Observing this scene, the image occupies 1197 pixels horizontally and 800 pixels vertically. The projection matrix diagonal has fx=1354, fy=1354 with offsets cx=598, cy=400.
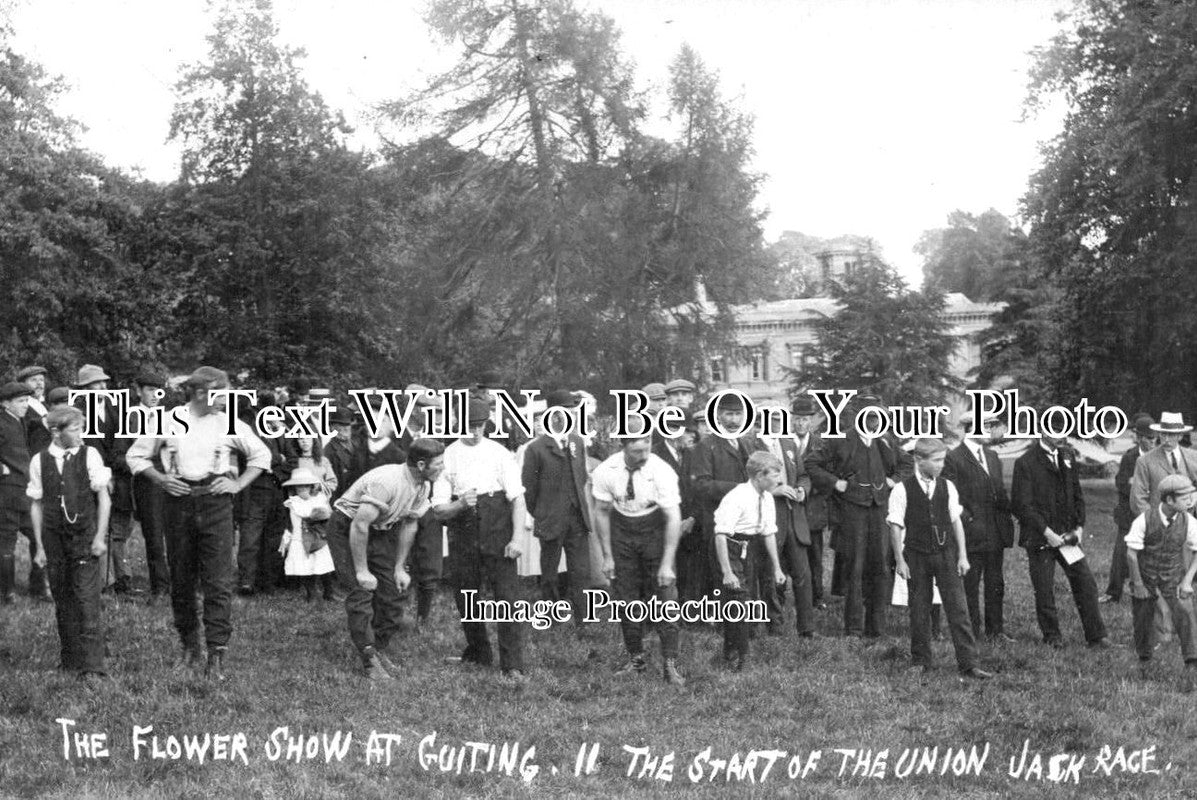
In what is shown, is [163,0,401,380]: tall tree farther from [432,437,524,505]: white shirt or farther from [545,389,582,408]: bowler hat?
[432,437,524,505]: white shirt

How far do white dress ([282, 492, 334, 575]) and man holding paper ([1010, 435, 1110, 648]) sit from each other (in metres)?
5.86

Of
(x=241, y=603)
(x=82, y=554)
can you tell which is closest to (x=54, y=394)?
(x=82, y=554)

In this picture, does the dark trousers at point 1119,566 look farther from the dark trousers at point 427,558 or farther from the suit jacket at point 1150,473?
the dark trousers at point 427,558

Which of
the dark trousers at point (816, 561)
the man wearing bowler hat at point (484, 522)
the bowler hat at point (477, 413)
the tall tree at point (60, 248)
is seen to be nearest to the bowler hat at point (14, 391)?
the man wearing bowler hat at point (484, 522)

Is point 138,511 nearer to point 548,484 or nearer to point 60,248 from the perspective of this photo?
point 548,484

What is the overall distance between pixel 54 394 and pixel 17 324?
74.3 ft

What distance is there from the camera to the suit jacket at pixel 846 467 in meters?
11.2

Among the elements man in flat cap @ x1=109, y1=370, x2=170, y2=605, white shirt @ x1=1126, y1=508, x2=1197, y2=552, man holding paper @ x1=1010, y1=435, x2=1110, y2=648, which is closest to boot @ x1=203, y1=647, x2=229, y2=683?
man in flat cap @ x1=109, y1=370, x2=170, y2=605

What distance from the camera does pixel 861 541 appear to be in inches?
440

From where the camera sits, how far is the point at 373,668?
899 centimetres

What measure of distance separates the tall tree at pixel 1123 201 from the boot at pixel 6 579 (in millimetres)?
17722

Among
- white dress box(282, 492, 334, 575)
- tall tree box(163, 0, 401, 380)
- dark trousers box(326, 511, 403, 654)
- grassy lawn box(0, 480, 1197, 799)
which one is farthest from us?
tall tree box(163, 0, 401, 380)

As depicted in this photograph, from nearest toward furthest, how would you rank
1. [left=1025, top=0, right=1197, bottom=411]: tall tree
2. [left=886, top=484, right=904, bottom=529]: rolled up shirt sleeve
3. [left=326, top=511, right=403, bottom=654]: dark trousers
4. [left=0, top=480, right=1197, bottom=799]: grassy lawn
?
[left=0, top=480, right=1197, bottom=799]: grassy lawn, [left=326, top=511, right=403, bottom=654]: dark trousers, [left=886, top=484, right=904, bottom=529]: rolled up shirt sleeve, [left=1025, top=0, right=1197, bottom=411]: tall tree

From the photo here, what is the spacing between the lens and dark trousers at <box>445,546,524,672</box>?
919 centimetres
